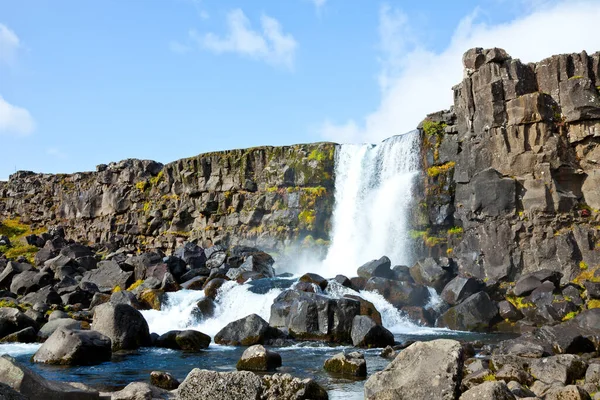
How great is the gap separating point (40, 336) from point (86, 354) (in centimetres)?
709

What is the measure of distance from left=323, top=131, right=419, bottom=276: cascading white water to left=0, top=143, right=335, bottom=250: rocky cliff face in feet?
6.25

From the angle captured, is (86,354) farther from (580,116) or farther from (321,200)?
(321,200)

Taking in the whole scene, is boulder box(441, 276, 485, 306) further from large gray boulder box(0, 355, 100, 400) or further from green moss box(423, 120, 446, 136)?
large gray boulder box(0, 355, 100, 400)

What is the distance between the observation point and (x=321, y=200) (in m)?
48.7

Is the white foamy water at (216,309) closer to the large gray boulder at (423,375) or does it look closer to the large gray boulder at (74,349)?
the large gray boulder at (74,349)

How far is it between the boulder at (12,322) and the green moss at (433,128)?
1133 inches

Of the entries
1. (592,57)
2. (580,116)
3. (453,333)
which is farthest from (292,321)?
(592,57)

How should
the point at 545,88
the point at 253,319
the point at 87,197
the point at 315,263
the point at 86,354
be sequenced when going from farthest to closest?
the point at 87,197
the point at 315,263
the point at 545,88
the point at 253,319
the point at 86,354

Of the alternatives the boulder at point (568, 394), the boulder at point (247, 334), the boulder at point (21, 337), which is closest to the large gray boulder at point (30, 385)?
the boulder at point (568, 394)

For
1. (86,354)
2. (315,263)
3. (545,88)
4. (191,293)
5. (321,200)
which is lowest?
(86,354)

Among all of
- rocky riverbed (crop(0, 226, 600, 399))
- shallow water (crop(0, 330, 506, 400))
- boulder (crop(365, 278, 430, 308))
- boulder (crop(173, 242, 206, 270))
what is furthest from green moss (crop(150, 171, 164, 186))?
shallow water (crop(0, 330, 506, 400))

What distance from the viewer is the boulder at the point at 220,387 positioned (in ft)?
34.4

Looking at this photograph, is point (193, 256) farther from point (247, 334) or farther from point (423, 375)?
point (423, 375)

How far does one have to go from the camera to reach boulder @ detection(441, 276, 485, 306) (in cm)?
2942
